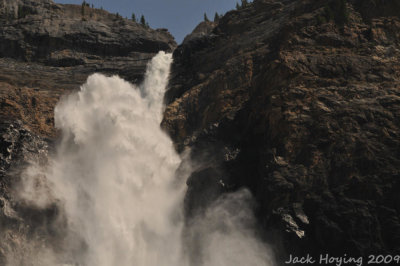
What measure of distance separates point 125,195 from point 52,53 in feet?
80.7

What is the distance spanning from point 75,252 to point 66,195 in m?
4.14

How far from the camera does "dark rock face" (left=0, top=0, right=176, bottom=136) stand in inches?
1161

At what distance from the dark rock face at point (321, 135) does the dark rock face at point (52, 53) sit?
13.7m

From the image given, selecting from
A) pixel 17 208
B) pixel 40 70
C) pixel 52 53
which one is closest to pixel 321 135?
pixel 17 208

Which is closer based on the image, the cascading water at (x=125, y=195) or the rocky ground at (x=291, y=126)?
the rocky ground at (x=291, y=126)

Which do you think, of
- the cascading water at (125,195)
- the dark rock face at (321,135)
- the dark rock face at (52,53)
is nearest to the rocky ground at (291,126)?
the dark rock face at (321,135)

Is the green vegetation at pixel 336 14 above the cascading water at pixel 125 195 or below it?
above

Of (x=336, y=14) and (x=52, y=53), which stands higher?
(x=336, y=14)

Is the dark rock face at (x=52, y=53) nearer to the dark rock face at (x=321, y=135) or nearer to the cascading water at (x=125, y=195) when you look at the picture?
the cascading water at (x=125, y=195)

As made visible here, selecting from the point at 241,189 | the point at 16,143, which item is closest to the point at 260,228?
the point at 241,189

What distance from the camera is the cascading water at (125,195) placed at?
772 inches

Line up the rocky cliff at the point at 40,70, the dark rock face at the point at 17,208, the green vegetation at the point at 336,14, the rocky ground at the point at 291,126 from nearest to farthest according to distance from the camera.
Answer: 1. the rocky ground at the point at 291,126
2. the dark rock face at the point at 17,208
3. the rocky cliff at the point at 40,70
4. the green vegetation at the point at 336,14

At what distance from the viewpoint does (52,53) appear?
41.5 m

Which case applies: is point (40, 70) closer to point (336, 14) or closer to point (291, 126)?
point (336, 14)
